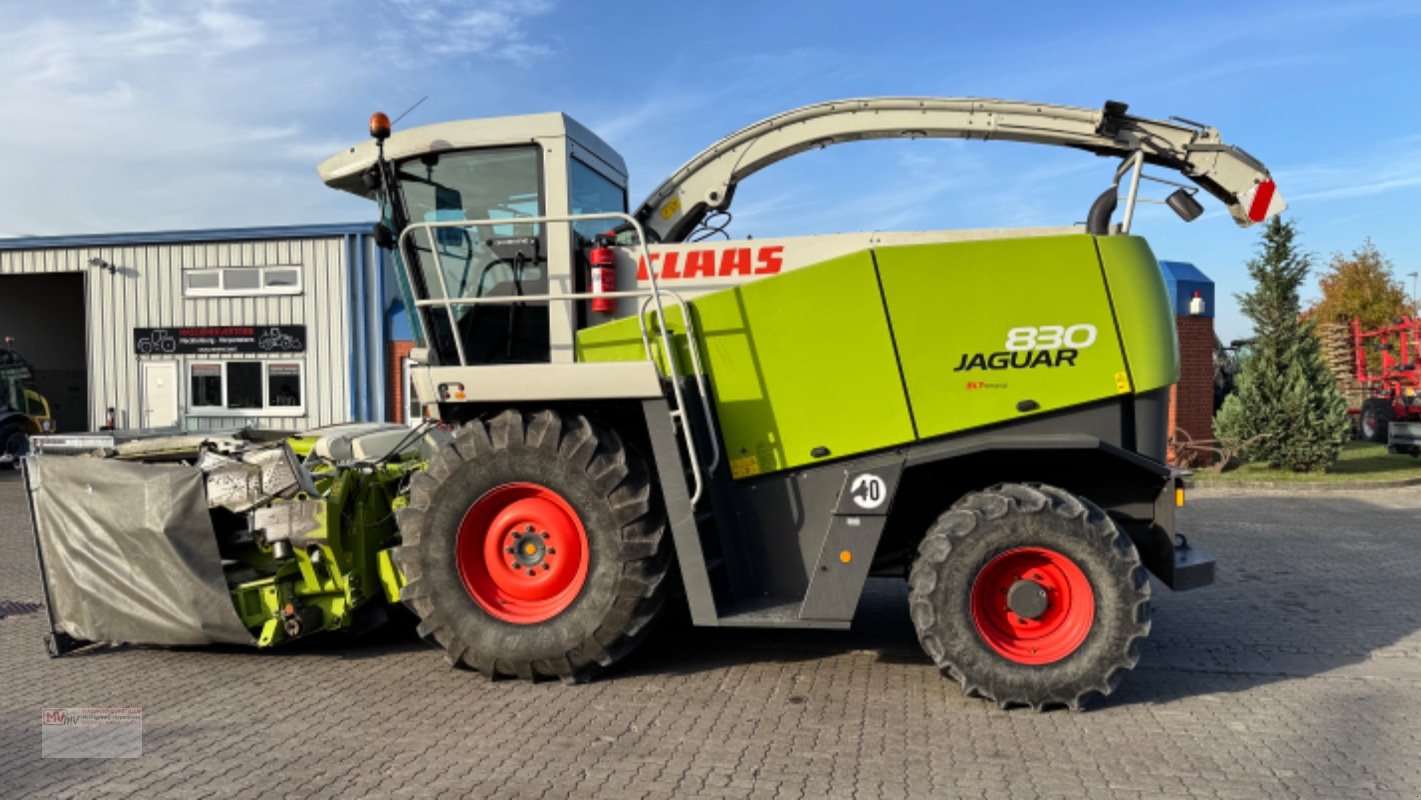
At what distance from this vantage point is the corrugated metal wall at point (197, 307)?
17.5 metres

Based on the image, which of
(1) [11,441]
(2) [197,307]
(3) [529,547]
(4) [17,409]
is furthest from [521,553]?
(4) [17,409]

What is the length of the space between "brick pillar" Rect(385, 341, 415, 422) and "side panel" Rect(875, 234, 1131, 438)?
563 inches

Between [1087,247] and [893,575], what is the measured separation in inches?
78.8

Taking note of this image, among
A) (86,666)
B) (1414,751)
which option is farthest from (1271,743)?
(86,666)

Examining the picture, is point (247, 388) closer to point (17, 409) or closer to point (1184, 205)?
point (17, 409)

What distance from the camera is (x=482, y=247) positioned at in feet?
18.1

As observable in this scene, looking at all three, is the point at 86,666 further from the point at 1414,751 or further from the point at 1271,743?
the point at 1414,751

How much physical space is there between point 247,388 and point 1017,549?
55.6 ft

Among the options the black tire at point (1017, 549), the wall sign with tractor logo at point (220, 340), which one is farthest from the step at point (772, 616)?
the wall sign with tractor logo at point (220, 340)

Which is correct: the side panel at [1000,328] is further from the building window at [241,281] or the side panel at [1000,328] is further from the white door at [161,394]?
the white door at [161,394]

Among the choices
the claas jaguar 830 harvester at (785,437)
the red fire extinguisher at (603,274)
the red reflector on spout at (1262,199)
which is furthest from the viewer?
A: the red reflector on spout at (1262,199)

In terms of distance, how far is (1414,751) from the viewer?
4.09 m

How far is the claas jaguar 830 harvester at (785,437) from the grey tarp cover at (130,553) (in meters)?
0.40

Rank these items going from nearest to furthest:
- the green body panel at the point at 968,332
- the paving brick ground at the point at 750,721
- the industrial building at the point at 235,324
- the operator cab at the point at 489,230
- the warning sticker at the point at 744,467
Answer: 1. the paving brick ground at the point at 750,721
2. the green body panel at the point at 968,332
3. the warning sticker at the point at 744,467
4. the operator cab at the point at 489,230
5. the industrial building at the point at 235,324
